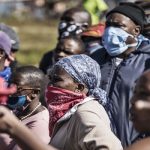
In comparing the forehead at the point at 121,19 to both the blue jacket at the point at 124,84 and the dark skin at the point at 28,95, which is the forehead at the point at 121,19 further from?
the dark skin at the point at 28,95

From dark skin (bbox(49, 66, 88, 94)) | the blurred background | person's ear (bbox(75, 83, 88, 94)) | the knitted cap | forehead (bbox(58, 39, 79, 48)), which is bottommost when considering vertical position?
the blurred background

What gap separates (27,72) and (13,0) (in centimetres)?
1430

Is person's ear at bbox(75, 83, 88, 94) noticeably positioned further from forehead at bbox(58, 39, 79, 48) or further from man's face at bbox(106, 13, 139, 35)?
forehead at bbox(58, 39, 79, 48)

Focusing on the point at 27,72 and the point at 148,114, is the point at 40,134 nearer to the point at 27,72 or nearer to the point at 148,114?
the point at 27,72

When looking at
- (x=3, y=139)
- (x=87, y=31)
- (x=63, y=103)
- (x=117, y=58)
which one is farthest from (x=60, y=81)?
(x=87, y=31)

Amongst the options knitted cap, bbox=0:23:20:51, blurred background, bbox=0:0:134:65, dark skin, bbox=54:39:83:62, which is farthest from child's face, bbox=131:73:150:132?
blurred background, bbox=0:0:134:65

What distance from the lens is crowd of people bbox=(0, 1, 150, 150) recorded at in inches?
170

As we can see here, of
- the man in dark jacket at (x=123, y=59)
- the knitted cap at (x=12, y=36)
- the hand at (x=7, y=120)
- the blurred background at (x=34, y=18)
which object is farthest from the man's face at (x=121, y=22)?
the blurred background at (x=34, y=18)

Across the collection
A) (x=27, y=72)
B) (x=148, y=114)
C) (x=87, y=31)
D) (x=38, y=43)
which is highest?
(x=148, y=114)

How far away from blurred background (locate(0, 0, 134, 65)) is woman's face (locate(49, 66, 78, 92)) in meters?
13.9

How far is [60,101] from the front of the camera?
579 cm

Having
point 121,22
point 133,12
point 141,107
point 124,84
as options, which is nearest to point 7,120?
point 141,107

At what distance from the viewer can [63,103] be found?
5777 millimetres

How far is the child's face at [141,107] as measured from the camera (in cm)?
425
